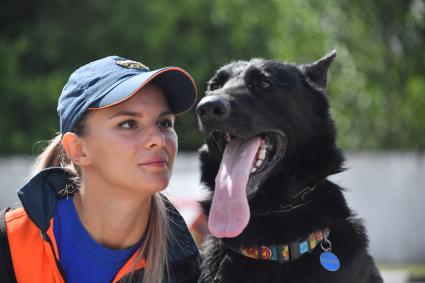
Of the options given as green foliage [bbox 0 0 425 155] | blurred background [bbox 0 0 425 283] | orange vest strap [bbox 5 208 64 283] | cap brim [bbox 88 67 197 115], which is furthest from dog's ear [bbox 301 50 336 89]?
green foliage [bbox 0 0 425 155]

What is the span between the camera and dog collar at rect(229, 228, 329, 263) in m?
3.29

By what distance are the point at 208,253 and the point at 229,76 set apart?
98 centimetres

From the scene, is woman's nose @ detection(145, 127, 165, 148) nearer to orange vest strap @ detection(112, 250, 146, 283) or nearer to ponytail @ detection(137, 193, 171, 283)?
ponytail @ detection(137, 193, 171, 283)

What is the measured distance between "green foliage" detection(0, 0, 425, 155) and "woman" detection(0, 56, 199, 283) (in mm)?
11996

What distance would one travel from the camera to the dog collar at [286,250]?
10.8 ft

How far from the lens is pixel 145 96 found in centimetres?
365

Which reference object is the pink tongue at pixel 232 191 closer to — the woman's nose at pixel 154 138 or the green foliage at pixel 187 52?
the woman's nose at pixel 154 138

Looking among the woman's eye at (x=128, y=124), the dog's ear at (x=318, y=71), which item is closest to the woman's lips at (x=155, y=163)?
the woman's eye at (x=128, y=124)

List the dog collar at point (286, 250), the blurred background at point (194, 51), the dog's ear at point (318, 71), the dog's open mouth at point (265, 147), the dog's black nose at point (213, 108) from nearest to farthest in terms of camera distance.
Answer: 1. the dog's black nose at point (213, 108)
2. the dog collar at point (286, 250)
3. the dog's open mouth at point (265, 147)
4. the dog's ear at point (318, 71)
5. the blurred background at point (194, 51)

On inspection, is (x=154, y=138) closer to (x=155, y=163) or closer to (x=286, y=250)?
(x=155, y=163)

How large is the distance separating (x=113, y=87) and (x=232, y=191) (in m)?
0.85

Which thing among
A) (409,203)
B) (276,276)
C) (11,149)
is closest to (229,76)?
(276,276)

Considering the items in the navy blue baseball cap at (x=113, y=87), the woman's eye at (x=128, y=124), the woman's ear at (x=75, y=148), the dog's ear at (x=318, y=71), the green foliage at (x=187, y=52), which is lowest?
the green foliage at (x=187, y=52)

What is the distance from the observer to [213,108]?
10.5 ft
